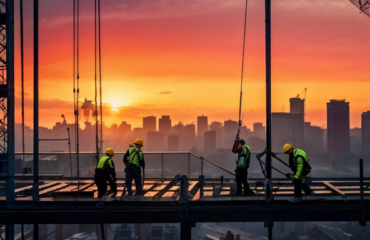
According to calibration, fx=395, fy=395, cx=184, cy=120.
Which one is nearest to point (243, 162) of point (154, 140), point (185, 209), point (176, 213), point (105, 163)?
point (185, 209)

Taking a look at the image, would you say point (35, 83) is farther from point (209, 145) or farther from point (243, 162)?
point (209, 145)

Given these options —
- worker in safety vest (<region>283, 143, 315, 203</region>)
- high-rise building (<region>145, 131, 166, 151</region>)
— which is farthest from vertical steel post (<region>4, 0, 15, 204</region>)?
high-rise building (<region>145, 131, 166, 151</region>)

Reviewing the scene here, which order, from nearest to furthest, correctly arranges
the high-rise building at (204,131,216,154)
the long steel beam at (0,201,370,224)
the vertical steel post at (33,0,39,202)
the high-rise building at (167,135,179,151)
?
the long steel beam at (0,201,370,224) → the vertical steel post at (33,0,39,202) → the high-rise building at (167,135,179,151) → the high-rise building at (204,131,216,154)

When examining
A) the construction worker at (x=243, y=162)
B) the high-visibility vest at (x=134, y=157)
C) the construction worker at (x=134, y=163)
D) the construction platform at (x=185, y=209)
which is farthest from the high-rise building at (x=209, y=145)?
the construction platform at (x=185, y=209)

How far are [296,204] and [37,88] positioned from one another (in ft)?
36.1

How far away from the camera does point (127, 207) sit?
15172 mm

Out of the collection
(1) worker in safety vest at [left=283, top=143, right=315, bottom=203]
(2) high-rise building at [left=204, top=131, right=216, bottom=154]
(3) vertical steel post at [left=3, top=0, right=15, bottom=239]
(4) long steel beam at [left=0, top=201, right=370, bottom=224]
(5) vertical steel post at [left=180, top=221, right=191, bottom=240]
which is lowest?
(2) high-rise building at [left=204, top=131, right=216, bottom=154]

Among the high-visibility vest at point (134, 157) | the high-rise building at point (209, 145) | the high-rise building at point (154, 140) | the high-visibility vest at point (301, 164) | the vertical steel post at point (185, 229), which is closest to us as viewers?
the high-visibility vest at point (301, 164)

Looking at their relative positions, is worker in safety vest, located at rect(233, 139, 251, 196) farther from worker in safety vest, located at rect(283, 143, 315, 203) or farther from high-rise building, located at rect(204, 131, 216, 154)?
high-rise building, located at rect(204, 131, 216, 154)

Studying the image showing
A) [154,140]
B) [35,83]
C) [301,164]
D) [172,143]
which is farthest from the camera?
[154,140]

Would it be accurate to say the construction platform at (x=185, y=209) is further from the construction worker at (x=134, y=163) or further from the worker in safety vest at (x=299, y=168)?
the construction worker at (x=134, y=163)

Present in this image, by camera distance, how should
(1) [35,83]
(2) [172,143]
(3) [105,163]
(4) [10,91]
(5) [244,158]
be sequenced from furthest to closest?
(2) [172,143]
(3) [105,163]
(5) [244,158]
(1) [35,83]
(4) [10,91]

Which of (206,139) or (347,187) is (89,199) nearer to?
(347,187)

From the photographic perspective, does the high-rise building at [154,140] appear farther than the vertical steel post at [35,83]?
Yes
